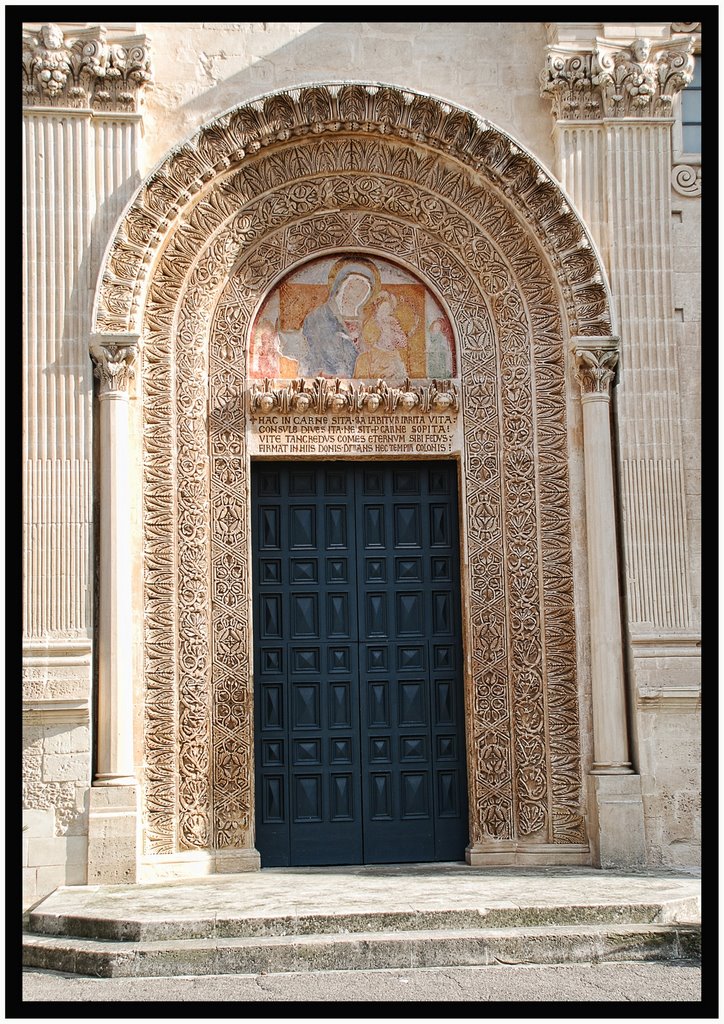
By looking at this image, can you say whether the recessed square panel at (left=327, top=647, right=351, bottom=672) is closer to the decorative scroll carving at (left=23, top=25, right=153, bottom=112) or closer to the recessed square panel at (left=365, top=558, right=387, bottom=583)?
the recessed square panel at (left=365, top=558, right=387, bottom=583)

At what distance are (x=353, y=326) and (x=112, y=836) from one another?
15.2 feet

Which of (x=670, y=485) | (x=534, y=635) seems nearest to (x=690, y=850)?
(x=534, y=635)

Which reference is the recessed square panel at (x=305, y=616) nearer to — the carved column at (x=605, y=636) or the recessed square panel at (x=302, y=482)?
the recessed square panel at (x=302, y=482)

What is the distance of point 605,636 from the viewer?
1031cm

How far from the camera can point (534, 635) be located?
34.7ft

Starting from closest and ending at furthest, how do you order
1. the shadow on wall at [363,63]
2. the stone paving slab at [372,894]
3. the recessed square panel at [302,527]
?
1. the stone paving slab at [372,894]
2. the shadow on wall at [363,63]
3. the recessed square panel at [302,527]

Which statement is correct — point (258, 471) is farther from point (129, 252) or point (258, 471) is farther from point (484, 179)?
point (484, 179)

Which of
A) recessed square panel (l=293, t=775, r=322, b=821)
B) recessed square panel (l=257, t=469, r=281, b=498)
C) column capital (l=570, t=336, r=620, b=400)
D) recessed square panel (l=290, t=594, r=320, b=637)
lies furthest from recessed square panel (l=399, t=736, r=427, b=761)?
column capital (l=570, t=336, r=620, b=400)

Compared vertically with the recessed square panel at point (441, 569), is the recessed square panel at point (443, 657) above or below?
below

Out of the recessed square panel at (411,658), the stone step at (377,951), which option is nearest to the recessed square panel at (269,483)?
the recessed square panel at (411,658)

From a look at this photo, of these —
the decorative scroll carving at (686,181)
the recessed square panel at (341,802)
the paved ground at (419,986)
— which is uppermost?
the decorative scroll carving at (686,181)

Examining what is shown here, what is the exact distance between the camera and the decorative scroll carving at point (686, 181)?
1088cm

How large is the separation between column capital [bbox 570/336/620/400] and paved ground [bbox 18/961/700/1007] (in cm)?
463

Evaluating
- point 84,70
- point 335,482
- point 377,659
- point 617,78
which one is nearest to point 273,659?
point 377,659
